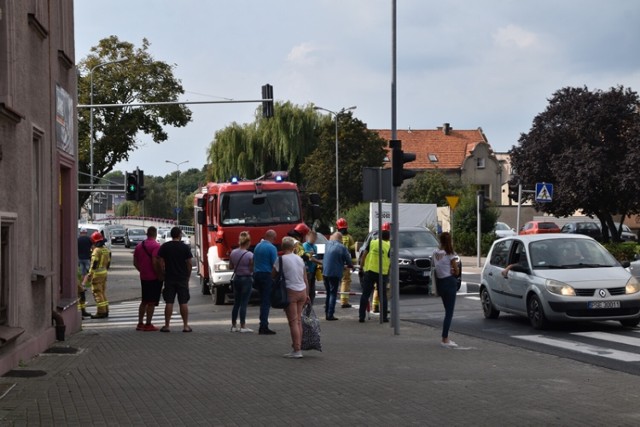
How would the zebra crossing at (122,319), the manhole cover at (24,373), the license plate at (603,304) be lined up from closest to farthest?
1. the manhole cover at (24,373)
2. the license plate at (603,304)
3. the zebra crossing at (122,319)

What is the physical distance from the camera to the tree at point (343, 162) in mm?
65812

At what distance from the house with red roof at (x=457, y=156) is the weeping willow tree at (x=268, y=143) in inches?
1044

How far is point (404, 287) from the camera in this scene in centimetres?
2758

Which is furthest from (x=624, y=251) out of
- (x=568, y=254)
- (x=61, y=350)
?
(x=61, y=350)

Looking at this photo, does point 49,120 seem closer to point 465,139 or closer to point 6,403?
point 6,403

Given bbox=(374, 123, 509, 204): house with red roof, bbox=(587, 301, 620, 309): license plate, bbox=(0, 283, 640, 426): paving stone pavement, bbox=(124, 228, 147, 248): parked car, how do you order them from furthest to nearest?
bbox=(374, 123, 509, 204): house with red roof
bbox=(124, 228, 147, 248): parked car
bbox=(587, 301, 620, 309): license plate
bbox=(0, 283, 640, 426): paving stone pavement

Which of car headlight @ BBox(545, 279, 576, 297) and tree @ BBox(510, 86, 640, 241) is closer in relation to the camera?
car headlight @ BBox(545, 279, 576, 297)

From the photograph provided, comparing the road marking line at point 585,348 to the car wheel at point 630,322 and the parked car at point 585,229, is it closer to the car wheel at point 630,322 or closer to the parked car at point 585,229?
the car wheel at point 630,322

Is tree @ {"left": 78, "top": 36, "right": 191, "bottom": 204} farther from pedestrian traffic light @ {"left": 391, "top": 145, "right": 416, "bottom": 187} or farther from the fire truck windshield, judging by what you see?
pedestrian traffic light @ {"left": 391, "top": 145, "right": 416, "bottom": 187}

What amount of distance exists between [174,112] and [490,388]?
44231 mm

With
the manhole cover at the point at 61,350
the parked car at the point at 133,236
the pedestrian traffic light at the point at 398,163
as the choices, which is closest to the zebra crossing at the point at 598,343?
the pedestrian traffic light at the point at 398,163

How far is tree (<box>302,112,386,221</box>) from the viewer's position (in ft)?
216

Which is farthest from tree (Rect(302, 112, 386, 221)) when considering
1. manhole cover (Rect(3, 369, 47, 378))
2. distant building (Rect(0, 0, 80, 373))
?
manhole cover (Rect(3, 369, 47, 378))

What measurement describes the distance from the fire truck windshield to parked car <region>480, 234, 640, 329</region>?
6.34 meters
